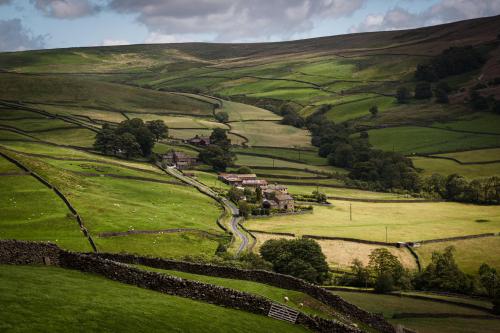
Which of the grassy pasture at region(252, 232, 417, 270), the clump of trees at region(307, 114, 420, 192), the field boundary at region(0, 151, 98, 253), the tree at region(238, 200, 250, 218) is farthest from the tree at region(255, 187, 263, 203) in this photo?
the field boundary at region(0, 151, 98, 253)

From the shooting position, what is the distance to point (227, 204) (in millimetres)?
116750

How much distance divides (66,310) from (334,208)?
10298 centimetres

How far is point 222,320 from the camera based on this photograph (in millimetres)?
27062

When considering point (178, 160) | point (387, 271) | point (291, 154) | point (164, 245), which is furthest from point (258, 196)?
point (291, 154)

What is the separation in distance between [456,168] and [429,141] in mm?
28522

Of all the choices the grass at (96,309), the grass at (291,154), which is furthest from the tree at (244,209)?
the grass at (96,309)

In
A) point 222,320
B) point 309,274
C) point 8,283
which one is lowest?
point 309,274

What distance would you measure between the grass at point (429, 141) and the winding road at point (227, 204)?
7378cm

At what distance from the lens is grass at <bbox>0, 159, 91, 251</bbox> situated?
65125mm

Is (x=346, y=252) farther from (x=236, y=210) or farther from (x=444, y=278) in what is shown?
(x=236, y=210)

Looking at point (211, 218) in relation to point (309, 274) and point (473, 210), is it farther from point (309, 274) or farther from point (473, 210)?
point (473, 210)

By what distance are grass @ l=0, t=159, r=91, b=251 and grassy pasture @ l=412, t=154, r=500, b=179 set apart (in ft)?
343

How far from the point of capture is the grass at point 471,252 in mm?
83938

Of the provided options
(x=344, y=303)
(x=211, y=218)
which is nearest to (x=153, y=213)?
(x=211, y=218)
